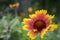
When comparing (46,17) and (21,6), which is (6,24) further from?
(21,6)

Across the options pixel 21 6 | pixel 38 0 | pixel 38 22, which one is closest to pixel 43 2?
pixel 38 0

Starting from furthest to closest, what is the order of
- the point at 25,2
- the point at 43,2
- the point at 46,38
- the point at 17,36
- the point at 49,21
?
the point at 43,2 → the point at 25,2 → the point at 17,36 → the point at 46,38 → the point at 49,21

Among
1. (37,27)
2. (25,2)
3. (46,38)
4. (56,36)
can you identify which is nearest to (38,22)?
(37,27)

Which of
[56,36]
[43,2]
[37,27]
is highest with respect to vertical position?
[37,27]

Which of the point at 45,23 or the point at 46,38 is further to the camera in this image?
the point at 46,38

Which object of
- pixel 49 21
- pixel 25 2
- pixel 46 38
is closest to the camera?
pixel 49 21

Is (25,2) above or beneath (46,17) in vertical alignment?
beneath
